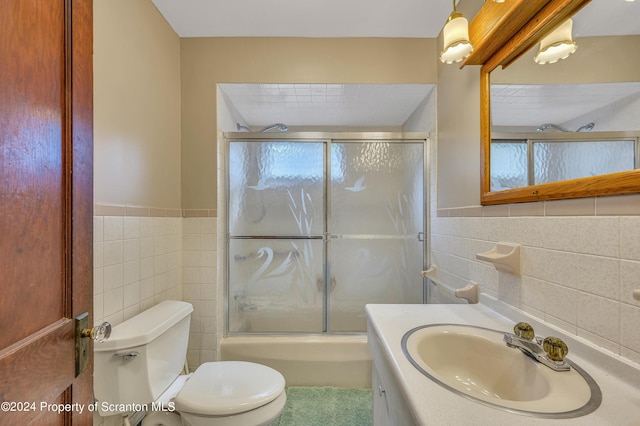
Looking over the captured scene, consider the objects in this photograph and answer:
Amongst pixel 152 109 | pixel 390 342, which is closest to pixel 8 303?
pixel 390 342

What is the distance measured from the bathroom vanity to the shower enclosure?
34.3 inches

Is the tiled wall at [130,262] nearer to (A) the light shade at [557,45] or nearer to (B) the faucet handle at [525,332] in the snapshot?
(B) the faucet handle at [525,332]

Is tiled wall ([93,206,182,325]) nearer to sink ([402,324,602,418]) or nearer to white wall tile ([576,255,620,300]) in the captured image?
sink ([402,324,602,418])

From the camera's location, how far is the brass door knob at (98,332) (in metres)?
0.66

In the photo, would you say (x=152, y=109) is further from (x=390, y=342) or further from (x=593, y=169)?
(x=593, y=169)

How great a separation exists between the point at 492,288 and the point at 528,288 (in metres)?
0.20

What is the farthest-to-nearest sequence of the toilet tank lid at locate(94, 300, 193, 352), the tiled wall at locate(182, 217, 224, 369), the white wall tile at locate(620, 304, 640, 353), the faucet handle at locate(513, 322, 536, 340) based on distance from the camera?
the tiled wall at locate(182, 217, 224, 369) → the toilet tank lid at locate(94, 300, 193, 352) → the faucet handle at locate(513, 322, 536, 340) → the white wall tile at locate(620, 304, 640, 353)

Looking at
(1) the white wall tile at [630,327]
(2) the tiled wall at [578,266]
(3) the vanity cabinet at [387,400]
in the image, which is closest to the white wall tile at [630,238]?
(2) the tiled wall at [578,266]

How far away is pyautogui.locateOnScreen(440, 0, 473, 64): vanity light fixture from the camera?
106 centimetres

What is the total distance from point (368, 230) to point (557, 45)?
134 cm

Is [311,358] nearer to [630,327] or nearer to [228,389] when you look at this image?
[228,389]

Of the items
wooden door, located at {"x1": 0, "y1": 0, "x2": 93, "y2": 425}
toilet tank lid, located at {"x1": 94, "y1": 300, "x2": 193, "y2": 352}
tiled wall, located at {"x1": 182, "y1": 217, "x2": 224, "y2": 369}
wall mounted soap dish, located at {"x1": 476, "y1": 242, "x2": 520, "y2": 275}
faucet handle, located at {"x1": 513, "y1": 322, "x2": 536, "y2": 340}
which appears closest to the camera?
wooden door, located at {"x1": 0, "y1": 0, "x2": 93, "y2": 425}

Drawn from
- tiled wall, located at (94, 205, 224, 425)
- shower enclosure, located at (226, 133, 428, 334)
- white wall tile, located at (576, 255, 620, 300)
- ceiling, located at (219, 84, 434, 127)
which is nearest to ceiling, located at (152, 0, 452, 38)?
ceiling, located at (219, 84, 434, 127)

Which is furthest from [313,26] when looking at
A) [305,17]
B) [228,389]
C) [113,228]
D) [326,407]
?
[326,407]
